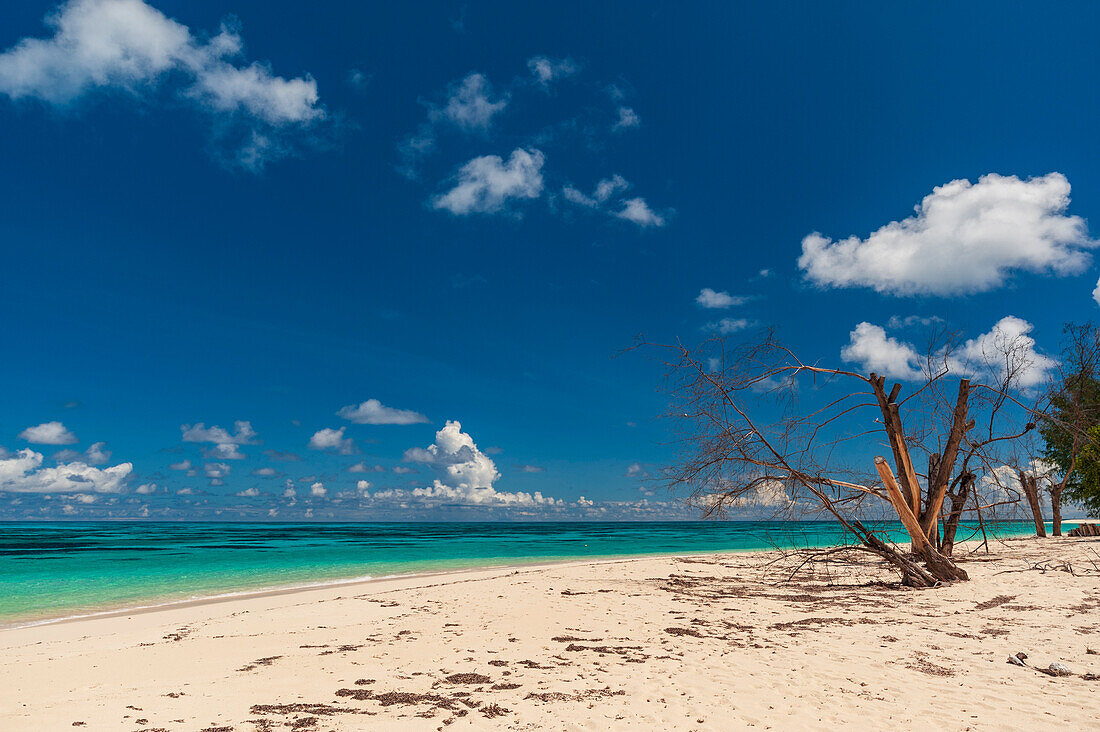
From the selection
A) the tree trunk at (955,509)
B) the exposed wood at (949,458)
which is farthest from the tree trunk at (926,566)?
the tree trunk at (955,509)

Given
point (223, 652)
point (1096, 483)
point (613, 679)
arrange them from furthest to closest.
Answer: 1. point (1096, 483)
2. point (223, 652)
3. point (613, 679)

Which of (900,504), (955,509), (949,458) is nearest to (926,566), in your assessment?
(900,504)

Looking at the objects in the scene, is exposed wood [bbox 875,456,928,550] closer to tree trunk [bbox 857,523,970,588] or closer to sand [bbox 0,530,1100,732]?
tree trunk [bbox 857,523,970,588]

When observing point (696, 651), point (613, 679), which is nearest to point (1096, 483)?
point (696, 651)

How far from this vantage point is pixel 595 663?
643cm

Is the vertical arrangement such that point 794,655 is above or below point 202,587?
above

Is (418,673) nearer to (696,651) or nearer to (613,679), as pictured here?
(613,679)

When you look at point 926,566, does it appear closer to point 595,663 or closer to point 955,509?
point 955,509

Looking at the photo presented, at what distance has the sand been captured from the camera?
476cm

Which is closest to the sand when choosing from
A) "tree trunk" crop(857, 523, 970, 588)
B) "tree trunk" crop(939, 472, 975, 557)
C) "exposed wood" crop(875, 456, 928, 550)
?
"tree trunk" crop(857, 523, 970, 588)

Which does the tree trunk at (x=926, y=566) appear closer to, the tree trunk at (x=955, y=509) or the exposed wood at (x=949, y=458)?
the exposed wood at (x=949, y=458)

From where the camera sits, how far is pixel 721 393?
1124cm

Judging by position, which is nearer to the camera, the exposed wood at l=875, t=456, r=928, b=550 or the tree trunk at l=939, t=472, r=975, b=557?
the exposed wood at l=875, t=456, r=928, b=550

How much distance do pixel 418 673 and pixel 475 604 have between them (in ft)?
16.5
